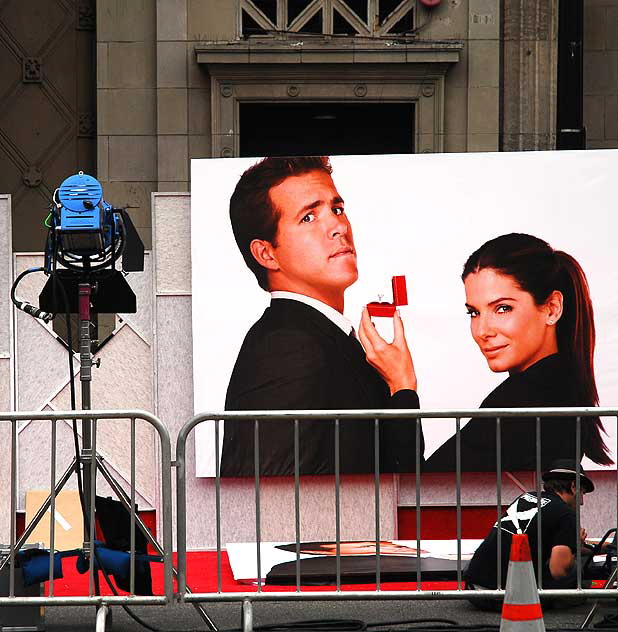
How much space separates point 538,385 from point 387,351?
1220mm

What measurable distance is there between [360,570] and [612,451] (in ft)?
9.31

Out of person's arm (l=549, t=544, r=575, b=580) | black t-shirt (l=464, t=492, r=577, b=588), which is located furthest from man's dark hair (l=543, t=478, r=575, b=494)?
person's arm (l=549, t=544, r=575, b=580)

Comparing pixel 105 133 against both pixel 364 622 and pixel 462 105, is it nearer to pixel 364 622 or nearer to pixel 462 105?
pixel 462 105

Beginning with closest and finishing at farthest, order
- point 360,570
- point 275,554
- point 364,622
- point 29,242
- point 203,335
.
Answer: point 364,622, point 360,570, point 275,554, point 203,335, point 29,242

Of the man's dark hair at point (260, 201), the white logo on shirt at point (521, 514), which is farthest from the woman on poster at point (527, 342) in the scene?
the white logo on shirt at point (521, 514)

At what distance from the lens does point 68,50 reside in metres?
18.8

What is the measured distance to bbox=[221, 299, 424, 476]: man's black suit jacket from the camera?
36.2 ft

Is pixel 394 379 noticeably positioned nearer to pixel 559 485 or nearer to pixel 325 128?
pixel 559 485

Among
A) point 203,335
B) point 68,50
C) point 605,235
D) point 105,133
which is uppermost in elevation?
point 68,50

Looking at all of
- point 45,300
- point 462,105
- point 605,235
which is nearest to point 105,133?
point 462,105

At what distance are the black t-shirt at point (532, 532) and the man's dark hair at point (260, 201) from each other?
10.9 feet

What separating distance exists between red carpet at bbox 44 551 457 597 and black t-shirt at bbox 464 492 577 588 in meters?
0.65

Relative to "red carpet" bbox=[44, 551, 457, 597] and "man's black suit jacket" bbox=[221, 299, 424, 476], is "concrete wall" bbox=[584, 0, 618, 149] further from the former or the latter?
"red carpet" bbox=[44, 551, 457, 597]

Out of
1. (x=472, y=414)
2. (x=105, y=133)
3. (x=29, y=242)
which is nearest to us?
(x=472, y=414)
